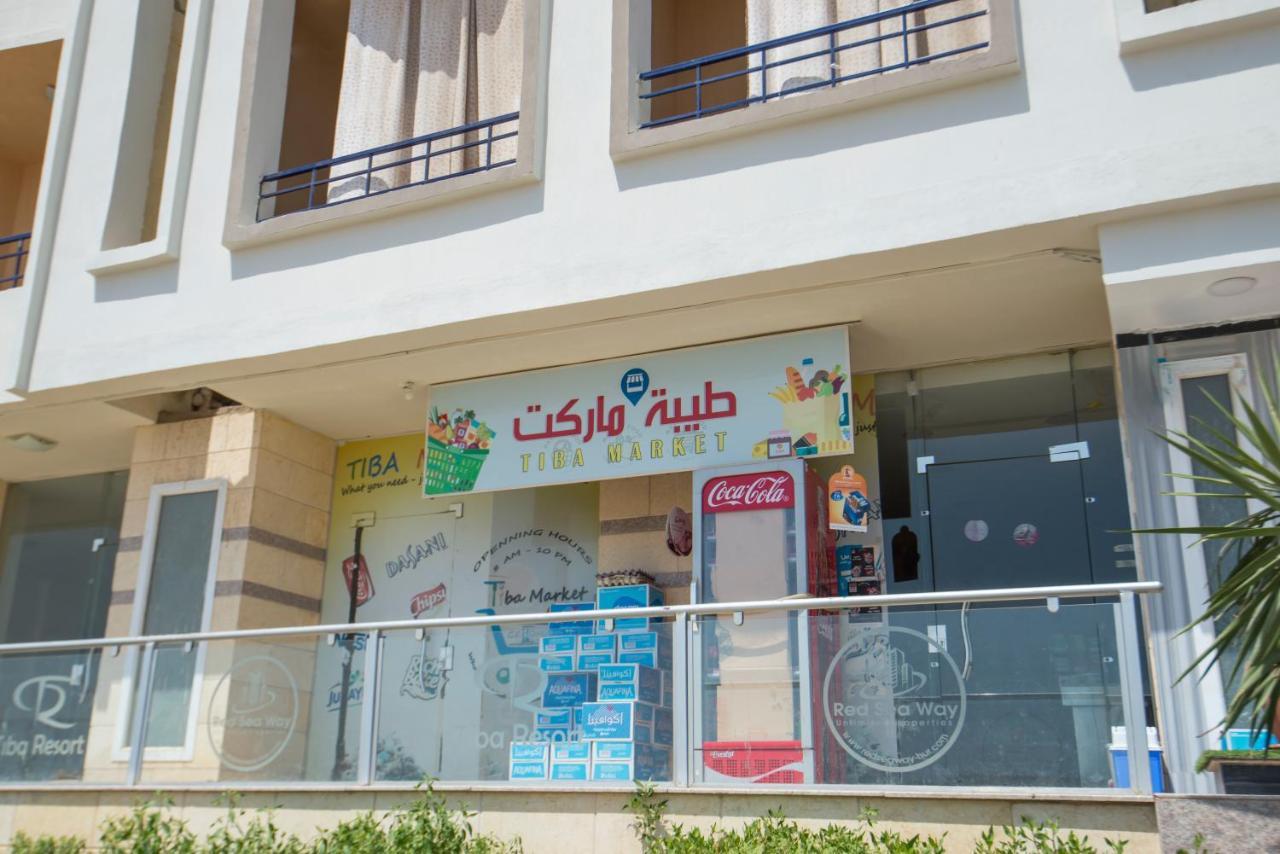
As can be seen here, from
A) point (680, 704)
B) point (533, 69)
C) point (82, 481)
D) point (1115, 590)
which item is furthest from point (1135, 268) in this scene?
point (82, 481)

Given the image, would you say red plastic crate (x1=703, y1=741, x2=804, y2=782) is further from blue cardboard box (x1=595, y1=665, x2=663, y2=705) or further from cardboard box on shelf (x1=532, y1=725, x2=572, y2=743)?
cardboard box on shelf (x1=532, y1=725, x2=572, y2=743)

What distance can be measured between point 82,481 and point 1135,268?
1164 cm

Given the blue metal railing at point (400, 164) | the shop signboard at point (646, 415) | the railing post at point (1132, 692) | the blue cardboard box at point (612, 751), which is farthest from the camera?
the blue metal railing at point (400, 164)

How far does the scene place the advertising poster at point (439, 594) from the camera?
8.29 m

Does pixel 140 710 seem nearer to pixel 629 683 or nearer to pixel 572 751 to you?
pixel 572 751

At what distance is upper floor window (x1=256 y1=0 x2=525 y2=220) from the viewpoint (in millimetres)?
11195

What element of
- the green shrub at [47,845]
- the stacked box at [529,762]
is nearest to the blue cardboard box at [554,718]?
the stacked box at [529,762]

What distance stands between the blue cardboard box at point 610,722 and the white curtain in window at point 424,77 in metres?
5.27

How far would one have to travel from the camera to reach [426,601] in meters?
12.4

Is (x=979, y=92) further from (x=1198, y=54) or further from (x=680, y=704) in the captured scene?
(x=680, y=704)

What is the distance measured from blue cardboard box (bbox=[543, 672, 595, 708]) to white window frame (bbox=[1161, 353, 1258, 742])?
12.4 feet

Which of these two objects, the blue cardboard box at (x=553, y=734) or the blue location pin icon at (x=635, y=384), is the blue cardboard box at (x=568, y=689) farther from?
the blue location pin icon at (x=635, y=384)

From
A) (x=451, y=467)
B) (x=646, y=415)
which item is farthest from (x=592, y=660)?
(x=451, y=467)

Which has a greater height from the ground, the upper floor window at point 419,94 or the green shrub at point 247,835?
the upper floor window at point 419,94
